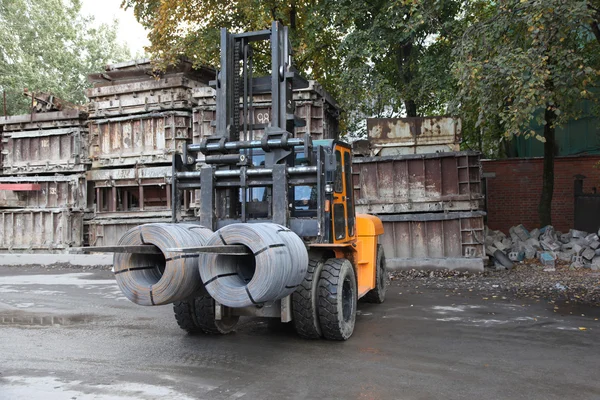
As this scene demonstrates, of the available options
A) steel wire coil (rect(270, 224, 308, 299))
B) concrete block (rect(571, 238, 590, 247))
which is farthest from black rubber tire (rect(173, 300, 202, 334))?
concrete block (rect(571, 238, 590, 247))

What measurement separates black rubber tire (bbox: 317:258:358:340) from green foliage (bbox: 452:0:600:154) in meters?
3.53

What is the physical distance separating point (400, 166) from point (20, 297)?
31.1 feet

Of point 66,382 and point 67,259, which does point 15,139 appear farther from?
point 66,382

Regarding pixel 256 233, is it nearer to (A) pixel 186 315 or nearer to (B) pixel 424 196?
(A) pixel 186 315

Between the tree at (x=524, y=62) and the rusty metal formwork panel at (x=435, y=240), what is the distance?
376 cm

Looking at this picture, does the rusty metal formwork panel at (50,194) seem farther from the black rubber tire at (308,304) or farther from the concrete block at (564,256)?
the concrete block at (564,256)

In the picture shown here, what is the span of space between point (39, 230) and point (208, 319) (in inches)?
563

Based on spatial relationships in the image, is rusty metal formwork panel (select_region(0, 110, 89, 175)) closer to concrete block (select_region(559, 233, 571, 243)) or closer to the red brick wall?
the red brick wall

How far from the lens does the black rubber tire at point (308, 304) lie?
6625mm

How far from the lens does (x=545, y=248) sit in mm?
15039

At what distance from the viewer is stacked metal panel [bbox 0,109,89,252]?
18.8m

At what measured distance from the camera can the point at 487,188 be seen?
2017cm

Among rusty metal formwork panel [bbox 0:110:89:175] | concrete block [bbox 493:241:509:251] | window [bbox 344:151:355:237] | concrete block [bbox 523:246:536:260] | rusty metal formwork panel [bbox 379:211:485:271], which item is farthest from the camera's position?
rusty metal formwork panel [bbox 0:110:89:175]

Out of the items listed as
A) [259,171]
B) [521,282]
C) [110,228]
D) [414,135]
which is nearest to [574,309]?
[521,282]
